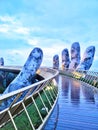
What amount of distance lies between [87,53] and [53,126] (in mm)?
30736

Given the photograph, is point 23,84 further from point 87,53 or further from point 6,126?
point 87,53

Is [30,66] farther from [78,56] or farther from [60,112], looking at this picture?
[78,56]

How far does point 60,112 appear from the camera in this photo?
10.4 metres

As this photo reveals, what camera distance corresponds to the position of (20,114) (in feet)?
26.9

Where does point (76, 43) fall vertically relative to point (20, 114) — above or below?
above

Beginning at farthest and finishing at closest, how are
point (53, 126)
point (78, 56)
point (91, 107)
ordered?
point (78, 56) < point (91, 107) < point (53, 126)

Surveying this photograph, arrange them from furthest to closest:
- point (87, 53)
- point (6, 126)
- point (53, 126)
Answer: point (87, 53) → point (53, 126) → point (6, 126)

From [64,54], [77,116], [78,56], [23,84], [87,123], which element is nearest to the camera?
[87,123]

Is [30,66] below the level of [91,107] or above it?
above

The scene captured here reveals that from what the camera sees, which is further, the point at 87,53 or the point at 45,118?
the point at 87,53

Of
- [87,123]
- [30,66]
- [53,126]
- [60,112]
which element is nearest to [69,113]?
[60,112]

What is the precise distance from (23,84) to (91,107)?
805 centimetres

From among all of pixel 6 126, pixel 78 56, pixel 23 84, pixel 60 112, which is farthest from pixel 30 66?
pixel 78 56

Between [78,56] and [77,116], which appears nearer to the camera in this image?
[77,116]
